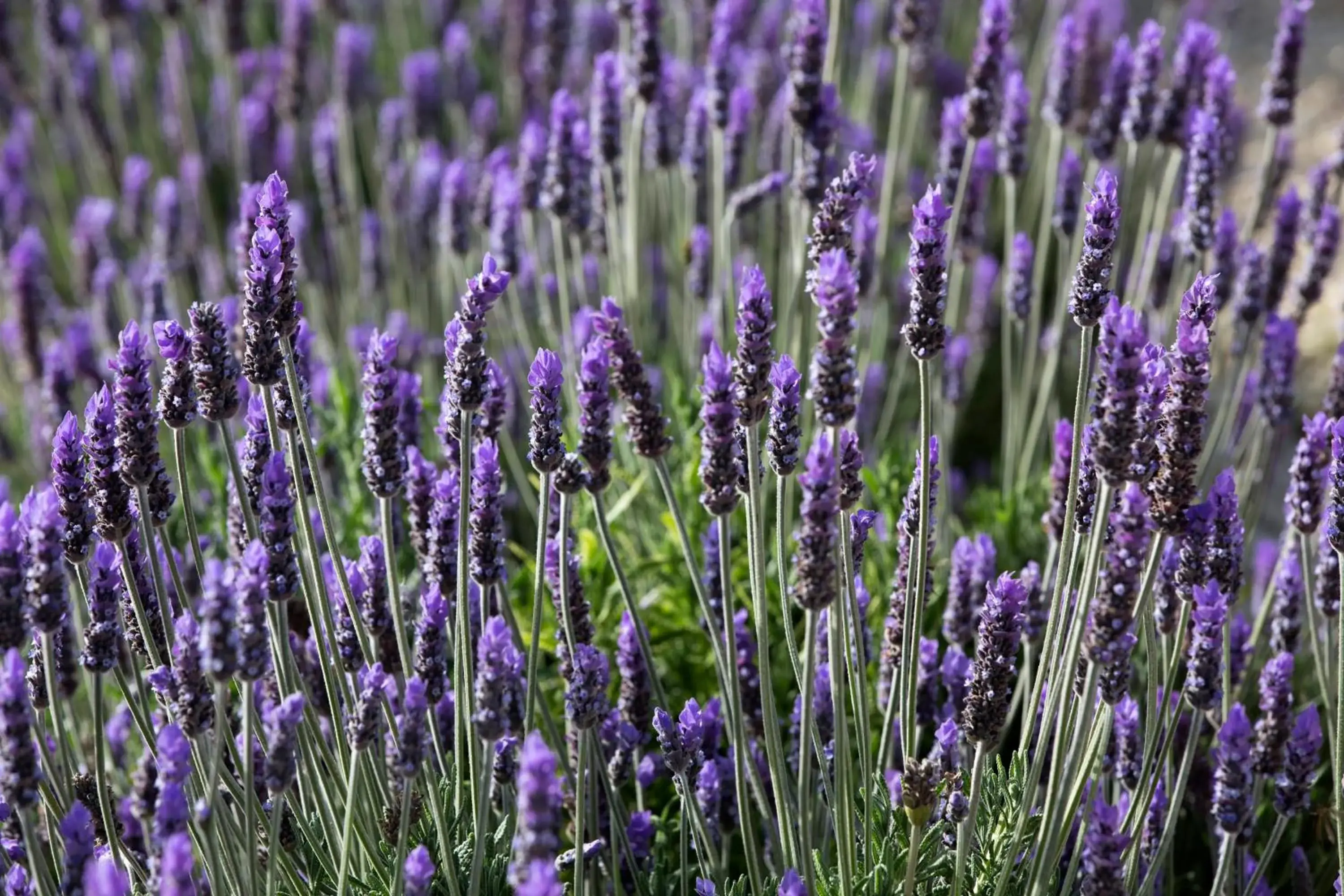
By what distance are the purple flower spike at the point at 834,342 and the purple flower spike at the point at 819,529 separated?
0.07 meters

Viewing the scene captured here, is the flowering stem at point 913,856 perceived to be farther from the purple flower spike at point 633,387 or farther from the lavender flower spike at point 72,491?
the lavender flower spike at point 72,491

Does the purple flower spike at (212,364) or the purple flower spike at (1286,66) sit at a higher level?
the purple flower spike at (1286,66)

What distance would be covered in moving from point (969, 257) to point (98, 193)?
3994 millimetres

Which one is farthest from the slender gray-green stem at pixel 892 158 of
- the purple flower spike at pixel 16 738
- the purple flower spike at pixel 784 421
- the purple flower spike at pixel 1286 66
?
the purple flower spike at pixel 16 738

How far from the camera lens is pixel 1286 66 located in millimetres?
3729

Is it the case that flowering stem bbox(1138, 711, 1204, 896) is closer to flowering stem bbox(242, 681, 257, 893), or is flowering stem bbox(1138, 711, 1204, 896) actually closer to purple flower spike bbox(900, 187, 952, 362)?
purple flower spike bbox(900, 187, 952, 362)

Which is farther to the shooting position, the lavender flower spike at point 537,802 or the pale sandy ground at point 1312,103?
the pale sandy ground at point 1312,103

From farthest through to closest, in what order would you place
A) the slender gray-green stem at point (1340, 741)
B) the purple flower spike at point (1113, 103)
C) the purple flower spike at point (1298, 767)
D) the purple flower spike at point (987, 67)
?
1. the purple flower spike at point (1113, 103)
2. the purple flower spike at point (987, 67)
3. the purple flower spike at point (1298, 767)
4. the slender gray-green stem at point (1340, 741)

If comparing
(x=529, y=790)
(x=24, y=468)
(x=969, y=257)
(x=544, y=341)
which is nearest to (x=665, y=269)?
(x=544, y=341)

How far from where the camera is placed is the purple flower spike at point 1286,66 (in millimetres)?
3707

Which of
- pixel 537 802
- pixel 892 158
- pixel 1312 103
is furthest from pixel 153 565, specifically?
pixel 1312 103

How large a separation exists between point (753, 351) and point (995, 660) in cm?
61

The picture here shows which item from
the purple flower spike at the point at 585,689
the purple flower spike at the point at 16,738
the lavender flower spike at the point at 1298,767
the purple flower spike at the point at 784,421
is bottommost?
the lavender flower spike at the point at 1298,767

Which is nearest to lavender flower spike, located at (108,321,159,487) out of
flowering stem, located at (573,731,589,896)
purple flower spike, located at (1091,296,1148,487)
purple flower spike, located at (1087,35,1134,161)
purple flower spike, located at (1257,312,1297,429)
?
flowering stem, located at (573,731,589,896)
